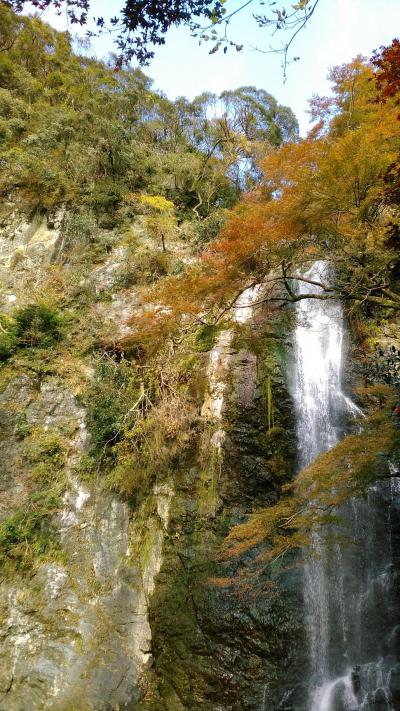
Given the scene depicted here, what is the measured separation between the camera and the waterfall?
6.79 m

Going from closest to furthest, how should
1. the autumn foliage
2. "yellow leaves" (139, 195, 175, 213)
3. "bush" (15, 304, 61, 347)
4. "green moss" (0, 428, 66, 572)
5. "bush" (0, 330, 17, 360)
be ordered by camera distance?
the autumn foliage < "green moss" (0, 428, 66, 572) < "bush" (0, 330, 17, 360) < "bush" (15, 304, 61, 347) < "yellow leaves" (139, 195, 175, 213)

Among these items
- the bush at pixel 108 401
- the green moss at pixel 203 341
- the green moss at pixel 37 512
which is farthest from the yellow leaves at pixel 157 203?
the green moss at pixel 37 512

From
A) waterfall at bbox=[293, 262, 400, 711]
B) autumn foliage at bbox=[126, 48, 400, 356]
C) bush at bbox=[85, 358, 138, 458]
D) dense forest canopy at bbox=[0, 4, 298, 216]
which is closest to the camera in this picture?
autumn foliage at bbox=[126, 48, 400, 356]

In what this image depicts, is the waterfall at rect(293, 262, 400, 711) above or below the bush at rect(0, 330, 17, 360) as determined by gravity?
below

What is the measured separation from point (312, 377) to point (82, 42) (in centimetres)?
2214

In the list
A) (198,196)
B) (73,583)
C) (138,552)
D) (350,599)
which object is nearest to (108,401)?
(138,552)

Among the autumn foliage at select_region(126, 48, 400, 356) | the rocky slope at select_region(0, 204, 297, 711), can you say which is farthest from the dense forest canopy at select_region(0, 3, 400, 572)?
the rocky slope at select_region(0, 204, 297, 711)

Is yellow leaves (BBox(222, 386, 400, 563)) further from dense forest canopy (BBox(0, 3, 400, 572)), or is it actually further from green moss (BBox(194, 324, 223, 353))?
green moss (BBox(194, 324, 223, 353))

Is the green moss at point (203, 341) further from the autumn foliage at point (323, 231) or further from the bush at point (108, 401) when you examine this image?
the autumn foliage at point (323, 231)

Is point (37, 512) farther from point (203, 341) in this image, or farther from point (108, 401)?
point (203, 341)

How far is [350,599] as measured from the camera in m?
7.51

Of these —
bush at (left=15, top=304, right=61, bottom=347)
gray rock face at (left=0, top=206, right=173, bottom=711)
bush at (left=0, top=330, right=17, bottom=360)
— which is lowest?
gray rock face at (left=0, top=206, right=173, bottom=711)

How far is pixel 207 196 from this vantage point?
56.1ft

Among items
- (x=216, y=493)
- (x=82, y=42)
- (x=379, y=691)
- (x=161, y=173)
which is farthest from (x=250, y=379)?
(x=82, y=42)
